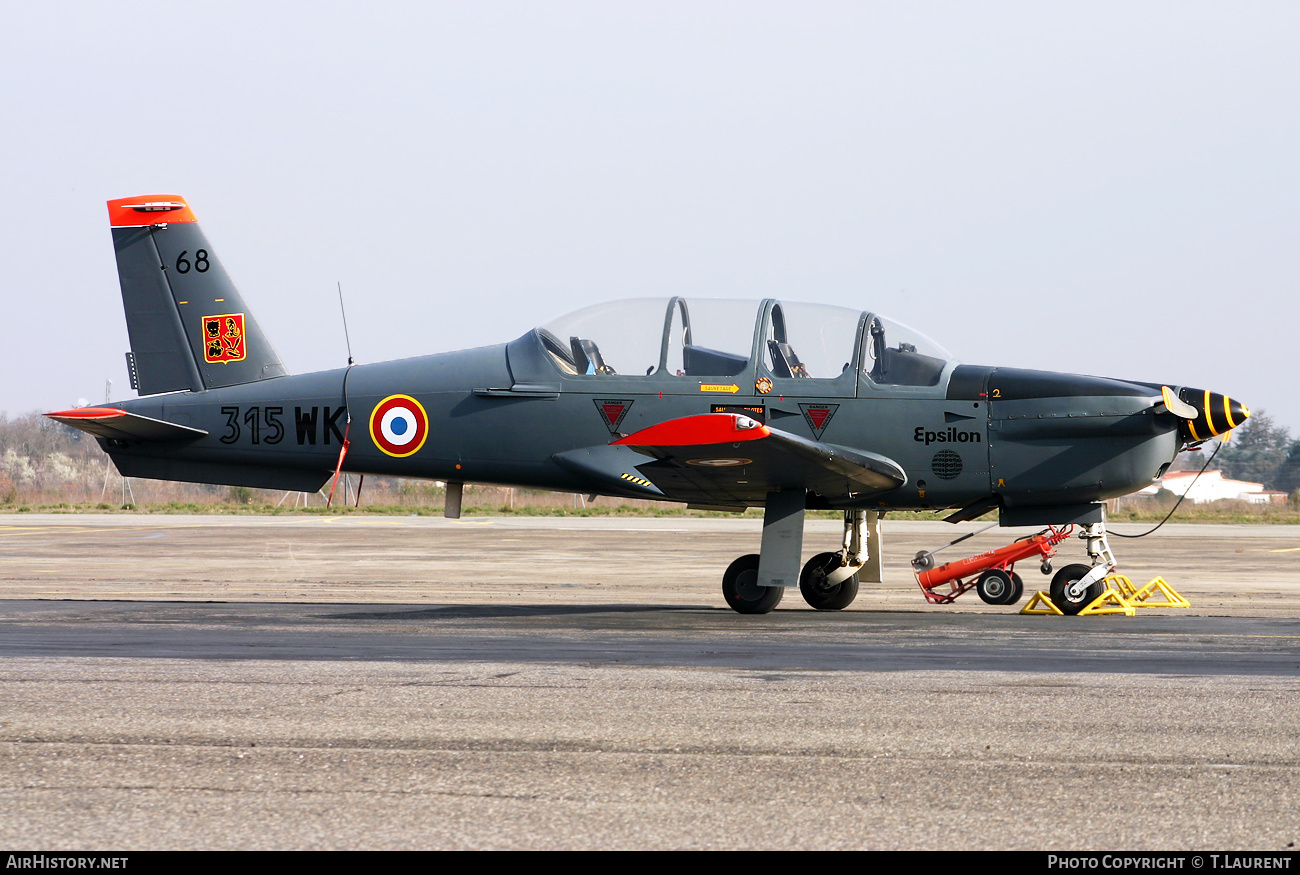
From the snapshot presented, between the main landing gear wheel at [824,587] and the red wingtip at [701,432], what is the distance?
10.3 ft

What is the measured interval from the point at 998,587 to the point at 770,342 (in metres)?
5.30

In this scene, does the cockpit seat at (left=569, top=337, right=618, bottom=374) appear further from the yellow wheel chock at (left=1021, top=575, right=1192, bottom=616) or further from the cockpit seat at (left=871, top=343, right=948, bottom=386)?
the yellow wheel chock at (left=1021, top=575, right=1192, bottom=616)

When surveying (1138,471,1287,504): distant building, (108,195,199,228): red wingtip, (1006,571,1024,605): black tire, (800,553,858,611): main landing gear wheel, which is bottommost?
(1138,471,1287,504): distant building

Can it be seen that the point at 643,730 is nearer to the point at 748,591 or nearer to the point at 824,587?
the point at 748,591

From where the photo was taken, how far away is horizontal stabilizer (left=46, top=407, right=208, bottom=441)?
11.7 meters

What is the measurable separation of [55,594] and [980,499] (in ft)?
38.3

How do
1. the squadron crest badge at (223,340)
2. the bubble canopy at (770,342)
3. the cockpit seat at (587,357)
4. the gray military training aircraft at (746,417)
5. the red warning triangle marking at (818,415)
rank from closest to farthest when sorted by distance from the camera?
the gray military training aircraft at (746,417)
the red warning triangle marking at (818,415)
the bubble canopy at (770,342)
the cockpit seat at (587,357)
the squadron crest badge at (223,340)

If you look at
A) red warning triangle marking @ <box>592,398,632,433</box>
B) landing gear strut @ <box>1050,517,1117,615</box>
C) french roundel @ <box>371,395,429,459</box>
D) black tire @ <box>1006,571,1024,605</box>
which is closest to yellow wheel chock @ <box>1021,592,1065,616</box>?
landing gear strut @ <box>1050,517,1117,615</box>

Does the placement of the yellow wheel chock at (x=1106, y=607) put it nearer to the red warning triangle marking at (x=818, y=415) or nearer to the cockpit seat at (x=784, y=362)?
the red warning triangle marking at (x=818, y=415)

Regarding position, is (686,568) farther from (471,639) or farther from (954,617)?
(471,639)

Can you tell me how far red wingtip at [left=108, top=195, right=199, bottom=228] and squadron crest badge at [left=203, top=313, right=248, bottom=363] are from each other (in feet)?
3.94


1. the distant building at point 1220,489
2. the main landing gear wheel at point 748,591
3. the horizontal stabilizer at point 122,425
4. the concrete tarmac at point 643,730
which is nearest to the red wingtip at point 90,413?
the horizontal stabilizer at point 122,425

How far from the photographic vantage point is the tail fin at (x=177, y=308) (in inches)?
496
